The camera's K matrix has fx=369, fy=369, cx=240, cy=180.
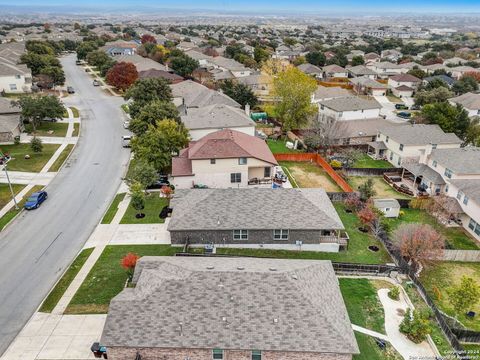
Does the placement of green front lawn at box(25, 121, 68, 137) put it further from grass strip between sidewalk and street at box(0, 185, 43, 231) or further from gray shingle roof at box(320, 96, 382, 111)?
gray shingle roof at box(320, 96, 382, 111)

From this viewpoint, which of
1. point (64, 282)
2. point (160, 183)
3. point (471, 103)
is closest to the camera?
point (64, 282)

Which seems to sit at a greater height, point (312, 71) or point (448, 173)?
point (448, 173)

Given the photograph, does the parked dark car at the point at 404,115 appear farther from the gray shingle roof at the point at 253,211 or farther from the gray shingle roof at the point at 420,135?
the gray shingle roof at the point at 253,211

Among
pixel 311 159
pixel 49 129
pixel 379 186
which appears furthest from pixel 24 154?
pixel 379 186

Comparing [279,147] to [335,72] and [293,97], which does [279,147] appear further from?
[335,72]

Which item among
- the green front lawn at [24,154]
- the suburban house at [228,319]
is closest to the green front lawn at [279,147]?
the green front lawn at [24,154]

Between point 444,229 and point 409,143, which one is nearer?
point 444,229
